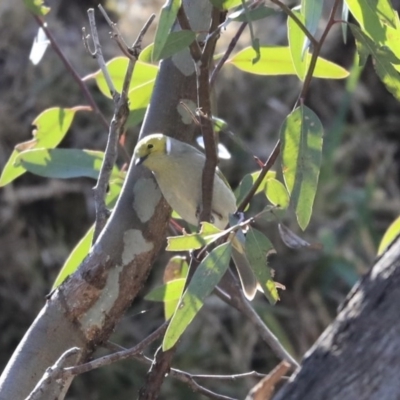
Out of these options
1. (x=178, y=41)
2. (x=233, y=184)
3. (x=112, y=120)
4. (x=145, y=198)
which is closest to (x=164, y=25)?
(x=178, y=41)

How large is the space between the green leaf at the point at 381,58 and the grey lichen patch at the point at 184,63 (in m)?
0.23

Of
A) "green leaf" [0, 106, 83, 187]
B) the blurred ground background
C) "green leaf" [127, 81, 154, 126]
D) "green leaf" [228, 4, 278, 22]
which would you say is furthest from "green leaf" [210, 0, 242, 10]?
the blurred ground background

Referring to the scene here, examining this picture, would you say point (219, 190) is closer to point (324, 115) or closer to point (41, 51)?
point (41, 51)

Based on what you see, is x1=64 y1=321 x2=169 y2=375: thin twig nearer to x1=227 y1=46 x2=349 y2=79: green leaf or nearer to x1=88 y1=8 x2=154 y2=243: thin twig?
x1=88 y1=8 x2=154 y2=243: thin twig

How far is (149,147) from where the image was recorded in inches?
42.3

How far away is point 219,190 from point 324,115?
213cm

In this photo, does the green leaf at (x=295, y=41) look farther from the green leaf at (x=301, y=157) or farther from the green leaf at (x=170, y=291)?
the green leaf at (x=170, y=291)

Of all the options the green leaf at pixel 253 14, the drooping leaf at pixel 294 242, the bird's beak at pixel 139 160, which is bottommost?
the drooping leaf at pixel 294 242

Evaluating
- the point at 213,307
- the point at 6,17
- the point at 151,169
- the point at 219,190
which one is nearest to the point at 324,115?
the point at 213,307

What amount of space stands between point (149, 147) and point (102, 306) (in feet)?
0.82

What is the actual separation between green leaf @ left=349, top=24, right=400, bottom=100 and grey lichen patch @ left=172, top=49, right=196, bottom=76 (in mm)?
226

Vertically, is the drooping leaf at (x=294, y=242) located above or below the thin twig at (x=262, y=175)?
below

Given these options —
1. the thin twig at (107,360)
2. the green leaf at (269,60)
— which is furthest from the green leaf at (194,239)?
the green leaf at (269,60)

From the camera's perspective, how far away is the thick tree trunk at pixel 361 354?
1.79 ft
